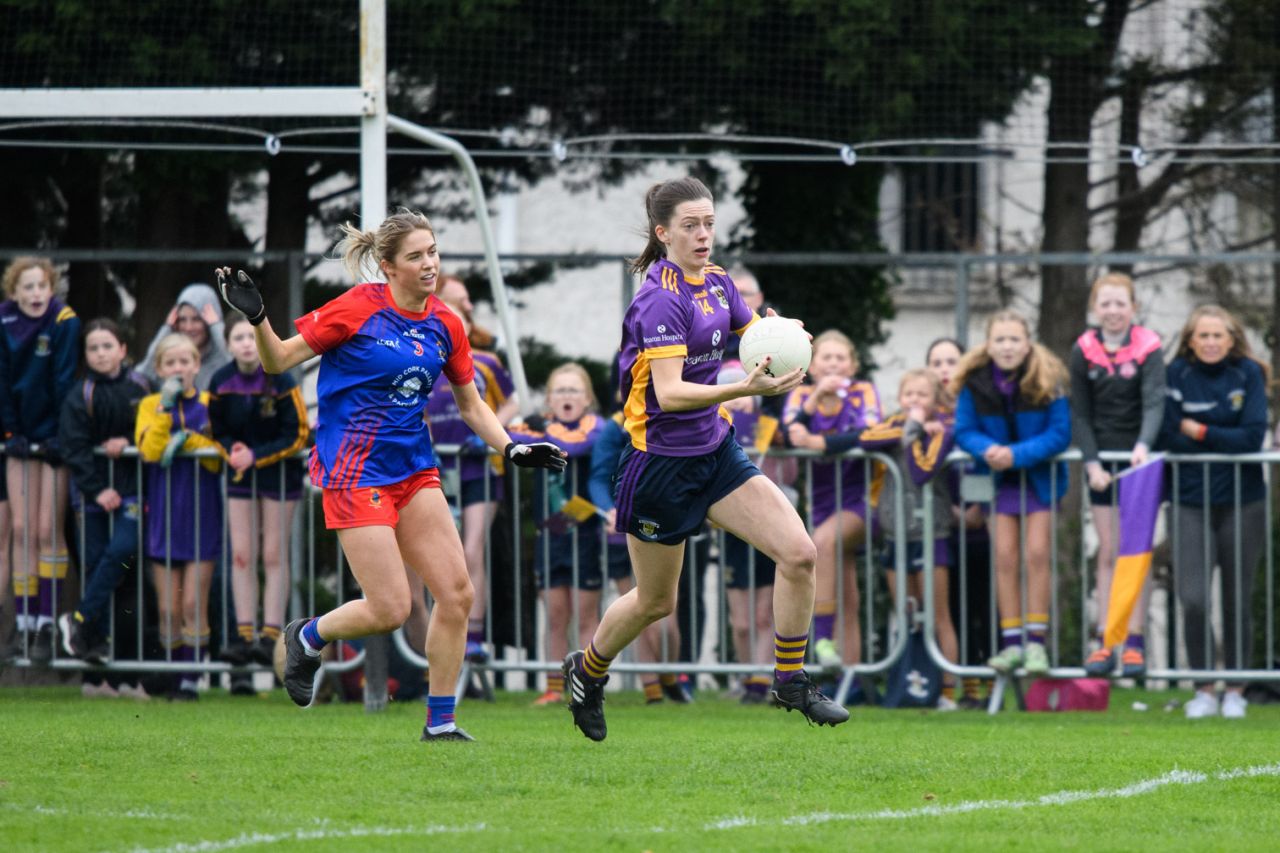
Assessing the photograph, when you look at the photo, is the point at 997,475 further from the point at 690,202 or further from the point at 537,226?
the point at 537,226

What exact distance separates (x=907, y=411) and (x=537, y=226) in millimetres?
Result: 14133

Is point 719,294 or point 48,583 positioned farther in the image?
point 48,583

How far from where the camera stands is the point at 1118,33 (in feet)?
44.9

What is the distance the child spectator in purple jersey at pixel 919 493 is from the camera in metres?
10.3

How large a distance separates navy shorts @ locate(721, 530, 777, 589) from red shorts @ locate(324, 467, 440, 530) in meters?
3.72

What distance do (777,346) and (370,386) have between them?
1696 millimetres

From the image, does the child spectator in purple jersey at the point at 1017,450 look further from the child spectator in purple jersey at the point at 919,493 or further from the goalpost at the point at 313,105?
the goalpost at the point at 313,105

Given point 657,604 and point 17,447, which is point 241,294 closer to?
point 657,604

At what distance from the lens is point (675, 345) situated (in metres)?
6.83

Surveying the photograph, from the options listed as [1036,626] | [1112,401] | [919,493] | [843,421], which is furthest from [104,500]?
[1112,401]

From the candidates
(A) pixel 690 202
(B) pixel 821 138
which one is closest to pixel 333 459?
(A) pixel 690 202

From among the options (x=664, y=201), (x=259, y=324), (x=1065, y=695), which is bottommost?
(x=1065, y=695)

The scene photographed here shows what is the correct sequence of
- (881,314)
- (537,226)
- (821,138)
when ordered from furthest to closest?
(537,226) → (881,314) → (821,138)

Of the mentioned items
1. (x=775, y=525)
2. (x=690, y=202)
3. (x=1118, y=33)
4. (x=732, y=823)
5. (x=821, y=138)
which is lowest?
(x=732, y=823)
